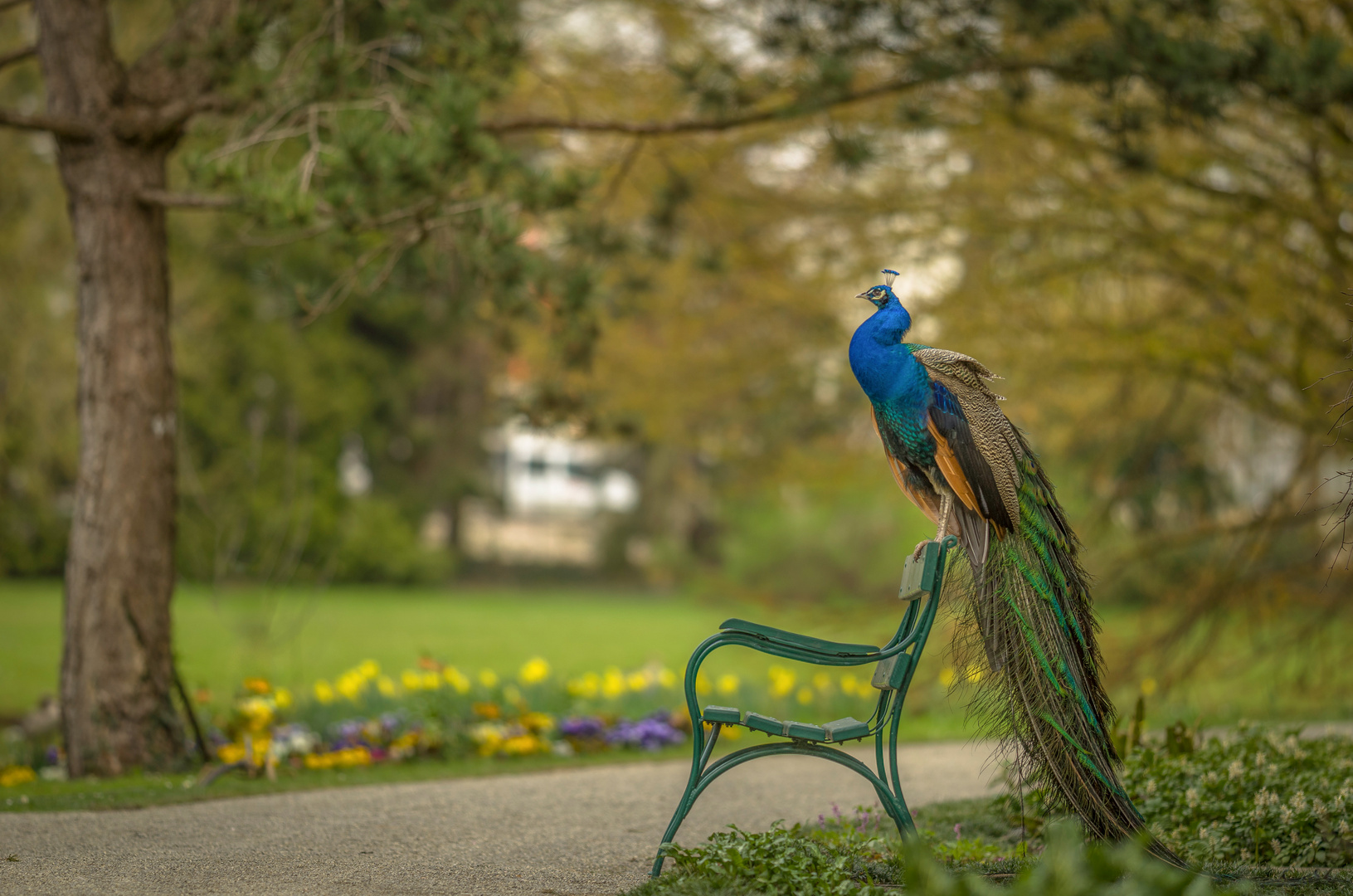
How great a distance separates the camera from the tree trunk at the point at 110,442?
5.79 metres

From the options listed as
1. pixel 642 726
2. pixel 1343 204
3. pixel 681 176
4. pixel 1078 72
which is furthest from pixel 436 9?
pixel 1343 204

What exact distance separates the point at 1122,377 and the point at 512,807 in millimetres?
6435

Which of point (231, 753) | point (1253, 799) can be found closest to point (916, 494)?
point (1253, 799)

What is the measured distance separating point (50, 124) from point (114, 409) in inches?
56.4

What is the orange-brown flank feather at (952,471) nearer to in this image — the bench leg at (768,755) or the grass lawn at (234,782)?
the bench leg at (768,755)

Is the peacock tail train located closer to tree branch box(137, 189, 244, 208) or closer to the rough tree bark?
tree branch box(137, 189, 244, 208)

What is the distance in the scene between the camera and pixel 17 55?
6.04m

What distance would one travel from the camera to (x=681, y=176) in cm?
780

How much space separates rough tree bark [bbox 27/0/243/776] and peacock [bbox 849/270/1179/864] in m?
3.95

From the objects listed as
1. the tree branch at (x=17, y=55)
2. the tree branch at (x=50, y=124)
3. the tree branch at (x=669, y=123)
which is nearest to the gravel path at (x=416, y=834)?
the tree branch at (x=50, y=124)

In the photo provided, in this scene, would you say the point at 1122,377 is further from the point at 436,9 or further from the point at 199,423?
the point at 199,423

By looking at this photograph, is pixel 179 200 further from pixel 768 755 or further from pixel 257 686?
pixel 768 755

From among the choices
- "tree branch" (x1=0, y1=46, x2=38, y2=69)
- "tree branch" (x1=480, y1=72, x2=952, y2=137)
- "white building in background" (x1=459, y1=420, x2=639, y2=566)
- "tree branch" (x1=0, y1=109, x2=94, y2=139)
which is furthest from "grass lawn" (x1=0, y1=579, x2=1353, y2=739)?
Answer: "tree branch" (x1=0, y1=46, x2=38, y2=69)

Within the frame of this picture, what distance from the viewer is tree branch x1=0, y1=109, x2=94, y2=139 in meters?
5.54
